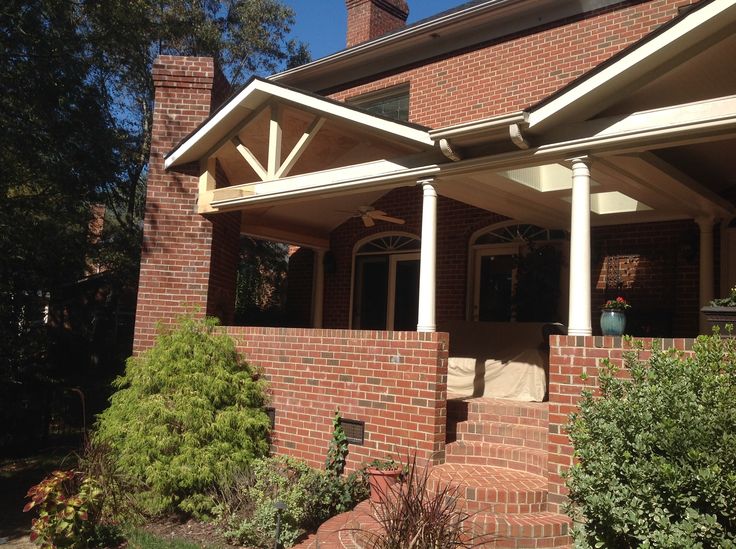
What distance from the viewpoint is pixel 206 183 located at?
31.0ft

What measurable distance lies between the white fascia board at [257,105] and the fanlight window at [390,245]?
360 centimetres

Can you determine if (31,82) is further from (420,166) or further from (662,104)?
(662,104)

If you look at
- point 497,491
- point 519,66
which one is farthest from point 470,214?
point 497,491

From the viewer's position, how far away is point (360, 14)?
14484 mm

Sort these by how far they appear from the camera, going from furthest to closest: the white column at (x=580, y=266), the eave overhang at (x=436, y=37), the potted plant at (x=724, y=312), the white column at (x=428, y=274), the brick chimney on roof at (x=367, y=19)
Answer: the brick chimney on roof at (x=367, y=19)
the eave overhang at (x=436, y=37)
the white column at (x=428, y=274)
the white column at (x=580, y=266)
the potted plant at (x=724, y=312)

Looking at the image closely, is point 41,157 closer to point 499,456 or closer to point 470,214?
point 470,214

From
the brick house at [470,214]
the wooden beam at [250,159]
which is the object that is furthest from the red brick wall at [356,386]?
the wooden beam at [250,159]

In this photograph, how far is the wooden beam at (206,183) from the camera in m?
9.34

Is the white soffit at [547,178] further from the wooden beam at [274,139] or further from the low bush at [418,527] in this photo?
the low bush at [418,527]

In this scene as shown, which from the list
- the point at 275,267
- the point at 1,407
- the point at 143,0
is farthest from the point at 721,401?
the point at 275,267

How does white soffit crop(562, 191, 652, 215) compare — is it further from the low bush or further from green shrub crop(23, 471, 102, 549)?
green shrub crop(23, 471, 102, 549)

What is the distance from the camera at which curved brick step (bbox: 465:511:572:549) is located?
4.96 meters

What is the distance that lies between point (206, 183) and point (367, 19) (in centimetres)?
691

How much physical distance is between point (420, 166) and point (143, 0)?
771cm
